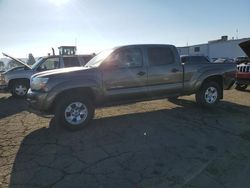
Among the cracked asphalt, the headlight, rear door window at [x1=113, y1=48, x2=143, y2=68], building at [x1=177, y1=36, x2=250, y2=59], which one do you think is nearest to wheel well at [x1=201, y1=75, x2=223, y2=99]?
the cracked asphalt

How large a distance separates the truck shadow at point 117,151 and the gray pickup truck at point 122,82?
61 centimetres

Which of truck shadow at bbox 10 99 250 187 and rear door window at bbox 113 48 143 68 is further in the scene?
rear door window at bbox 113 48 143 68

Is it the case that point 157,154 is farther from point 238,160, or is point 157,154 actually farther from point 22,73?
point 22,73

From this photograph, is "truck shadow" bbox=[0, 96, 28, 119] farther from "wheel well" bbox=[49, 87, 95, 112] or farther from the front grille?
the front grille

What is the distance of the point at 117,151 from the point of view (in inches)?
182

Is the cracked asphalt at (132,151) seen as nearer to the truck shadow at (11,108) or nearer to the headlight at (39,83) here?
the truck shadow at (11,108)

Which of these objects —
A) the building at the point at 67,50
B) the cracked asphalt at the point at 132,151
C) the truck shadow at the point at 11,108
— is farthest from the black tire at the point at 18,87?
the building at the point at 67,50

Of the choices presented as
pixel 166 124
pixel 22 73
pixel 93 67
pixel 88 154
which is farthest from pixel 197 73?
pixel 22 73

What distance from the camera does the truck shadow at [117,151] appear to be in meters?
3.68

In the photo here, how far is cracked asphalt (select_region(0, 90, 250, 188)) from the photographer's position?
11.8ft

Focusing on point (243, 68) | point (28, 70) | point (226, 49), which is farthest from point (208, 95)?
point (226, 49)

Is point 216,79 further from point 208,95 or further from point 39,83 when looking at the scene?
point 39,83

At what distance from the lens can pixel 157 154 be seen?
443 centimetres

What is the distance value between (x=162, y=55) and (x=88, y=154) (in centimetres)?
379
